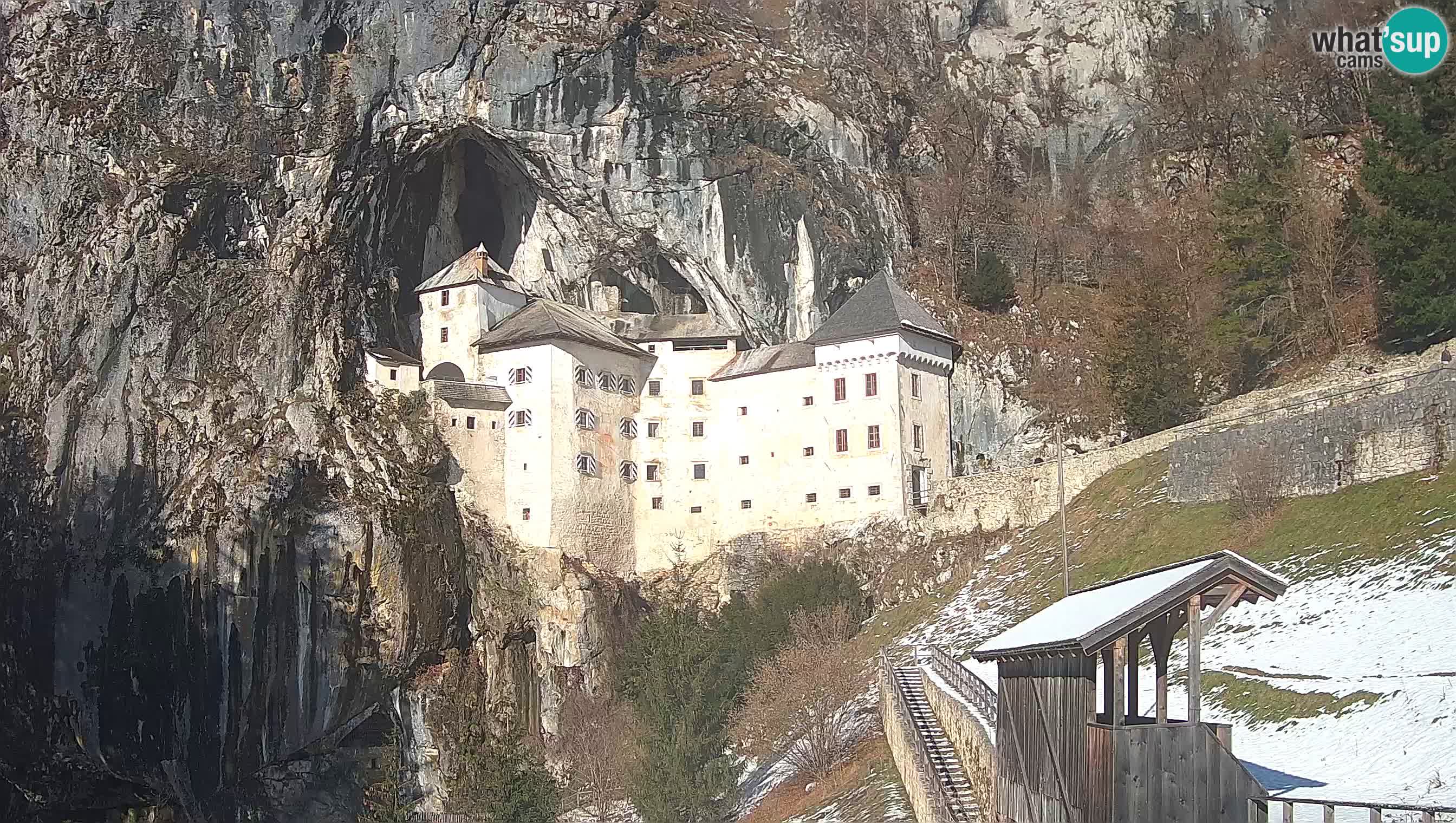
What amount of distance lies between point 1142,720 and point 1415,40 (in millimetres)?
33094

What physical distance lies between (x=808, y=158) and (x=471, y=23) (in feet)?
39.4

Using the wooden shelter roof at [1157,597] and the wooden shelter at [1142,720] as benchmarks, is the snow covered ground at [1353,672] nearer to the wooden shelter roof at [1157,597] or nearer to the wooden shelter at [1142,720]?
the wooden shelter at [1142,720]

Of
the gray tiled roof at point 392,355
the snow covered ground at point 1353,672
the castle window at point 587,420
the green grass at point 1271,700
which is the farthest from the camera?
the gray tiled roof at point 392,355

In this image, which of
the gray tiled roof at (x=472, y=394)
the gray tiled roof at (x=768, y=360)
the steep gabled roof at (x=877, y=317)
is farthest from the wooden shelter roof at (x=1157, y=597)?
the gray tiled roof at (x=472, y=394)

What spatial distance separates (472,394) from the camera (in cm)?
4903

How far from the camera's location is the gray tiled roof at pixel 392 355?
164 feet

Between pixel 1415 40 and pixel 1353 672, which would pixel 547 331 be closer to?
pixel 1415 40

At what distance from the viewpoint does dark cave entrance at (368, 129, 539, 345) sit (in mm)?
51562

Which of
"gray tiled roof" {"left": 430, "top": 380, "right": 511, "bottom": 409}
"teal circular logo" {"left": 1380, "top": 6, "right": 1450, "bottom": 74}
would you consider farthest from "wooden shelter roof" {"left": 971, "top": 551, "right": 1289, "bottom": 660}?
"gray tiled roof" {"left": 430, "top": 380, "right": 511, "bottom": 409}

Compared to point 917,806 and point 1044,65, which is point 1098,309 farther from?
point 917,806

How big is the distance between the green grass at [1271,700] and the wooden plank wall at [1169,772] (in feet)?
21.0

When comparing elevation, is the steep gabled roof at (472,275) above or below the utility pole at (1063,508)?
above

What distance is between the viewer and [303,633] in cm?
4578

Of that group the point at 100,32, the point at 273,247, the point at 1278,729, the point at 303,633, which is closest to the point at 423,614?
the point at 303,633
